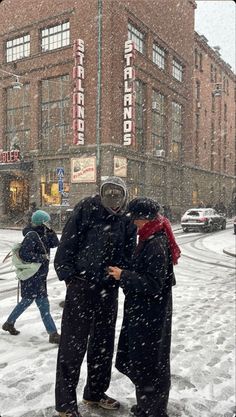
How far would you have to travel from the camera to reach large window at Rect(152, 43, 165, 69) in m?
31.1

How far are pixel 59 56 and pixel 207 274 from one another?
21.9 m

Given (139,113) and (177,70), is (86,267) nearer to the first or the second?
(139,113)

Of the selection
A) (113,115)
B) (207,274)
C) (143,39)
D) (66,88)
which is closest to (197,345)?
(207,274)

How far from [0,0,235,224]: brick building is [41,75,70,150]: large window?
69mm

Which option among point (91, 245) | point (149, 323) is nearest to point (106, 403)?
point (149, 323)

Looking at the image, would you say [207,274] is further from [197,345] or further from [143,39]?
[143,39]

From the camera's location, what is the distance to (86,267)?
3.19 metres

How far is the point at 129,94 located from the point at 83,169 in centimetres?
566

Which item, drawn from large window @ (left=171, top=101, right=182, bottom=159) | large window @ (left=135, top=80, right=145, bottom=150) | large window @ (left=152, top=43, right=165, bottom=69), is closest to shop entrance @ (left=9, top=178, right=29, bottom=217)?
large window @ (left=135, top=80, right=145, bottom=150)

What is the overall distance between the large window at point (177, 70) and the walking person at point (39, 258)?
3201cm

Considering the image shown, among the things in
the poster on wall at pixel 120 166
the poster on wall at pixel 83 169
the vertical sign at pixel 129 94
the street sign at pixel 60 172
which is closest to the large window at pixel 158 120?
the vertical sign at pixel 129 94

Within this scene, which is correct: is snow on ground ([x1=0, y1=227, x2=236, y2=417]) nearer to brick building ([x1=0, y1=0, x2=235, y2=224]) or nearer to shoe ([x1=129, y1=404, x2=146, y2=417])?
shoe ([x1=129, y1=404, x2=146, y2=417])

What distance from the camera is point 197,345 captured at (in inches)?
199

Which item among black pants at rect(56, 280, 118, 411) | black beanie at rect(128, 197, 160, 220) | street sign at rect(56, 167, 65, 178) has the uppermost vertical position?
street sign at rect(56, 167, 65, 178)
